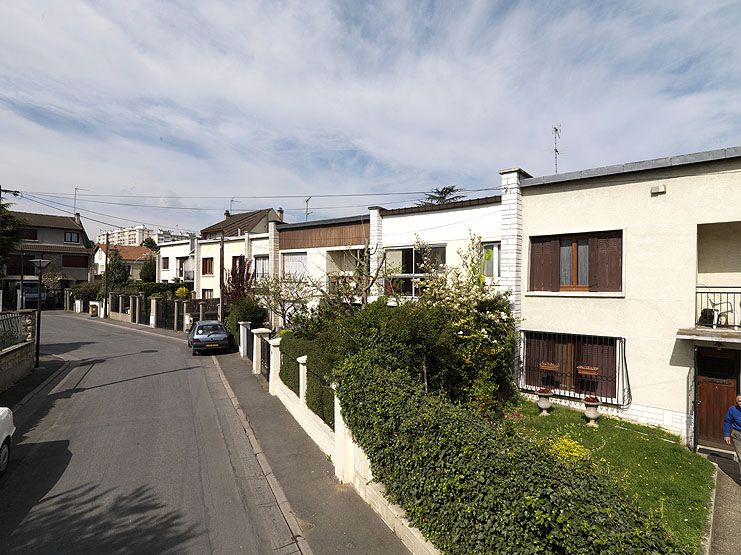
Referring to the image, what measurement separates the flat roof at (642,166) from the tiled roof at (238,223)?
30.1 m

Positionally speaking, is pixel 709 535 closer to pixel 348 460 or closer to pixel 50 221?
pixel 348 460

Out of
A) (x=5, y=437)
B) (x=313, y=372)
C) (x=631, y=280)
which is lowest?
(x=5, y=437)

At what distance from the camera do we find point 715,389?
10.6 meters

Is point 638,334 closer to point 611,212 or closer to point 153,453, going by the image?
point 611,212

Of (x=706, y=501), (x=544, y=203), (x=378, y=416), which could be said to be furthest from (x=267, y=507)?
(x=544, y=203)

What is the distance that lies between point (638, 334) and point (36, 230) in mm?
65390

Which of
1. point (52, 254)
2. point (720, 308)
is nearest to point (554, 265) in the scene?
point (720, 308)

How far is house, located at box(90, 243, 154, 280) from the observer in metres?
58.1

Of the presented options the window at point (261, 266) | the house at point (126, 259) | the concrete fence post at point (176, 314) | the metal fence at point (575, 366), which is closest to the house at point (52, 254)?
the house at point (126, 259)

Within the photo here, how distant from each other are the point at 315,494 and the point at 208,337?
15692mm

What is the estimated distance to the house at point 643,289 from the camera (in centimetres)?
1031

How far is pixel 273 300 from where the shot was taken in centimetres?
2039

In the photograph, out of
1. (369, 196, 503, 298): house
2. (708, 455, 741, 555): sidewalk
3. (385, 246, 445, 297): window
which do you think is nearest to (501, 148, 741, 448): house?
(708, 455, 741, 555): sidewalk

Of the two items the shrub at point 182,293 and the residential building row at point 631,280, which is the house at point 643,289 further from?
the shrub at point 182,293
